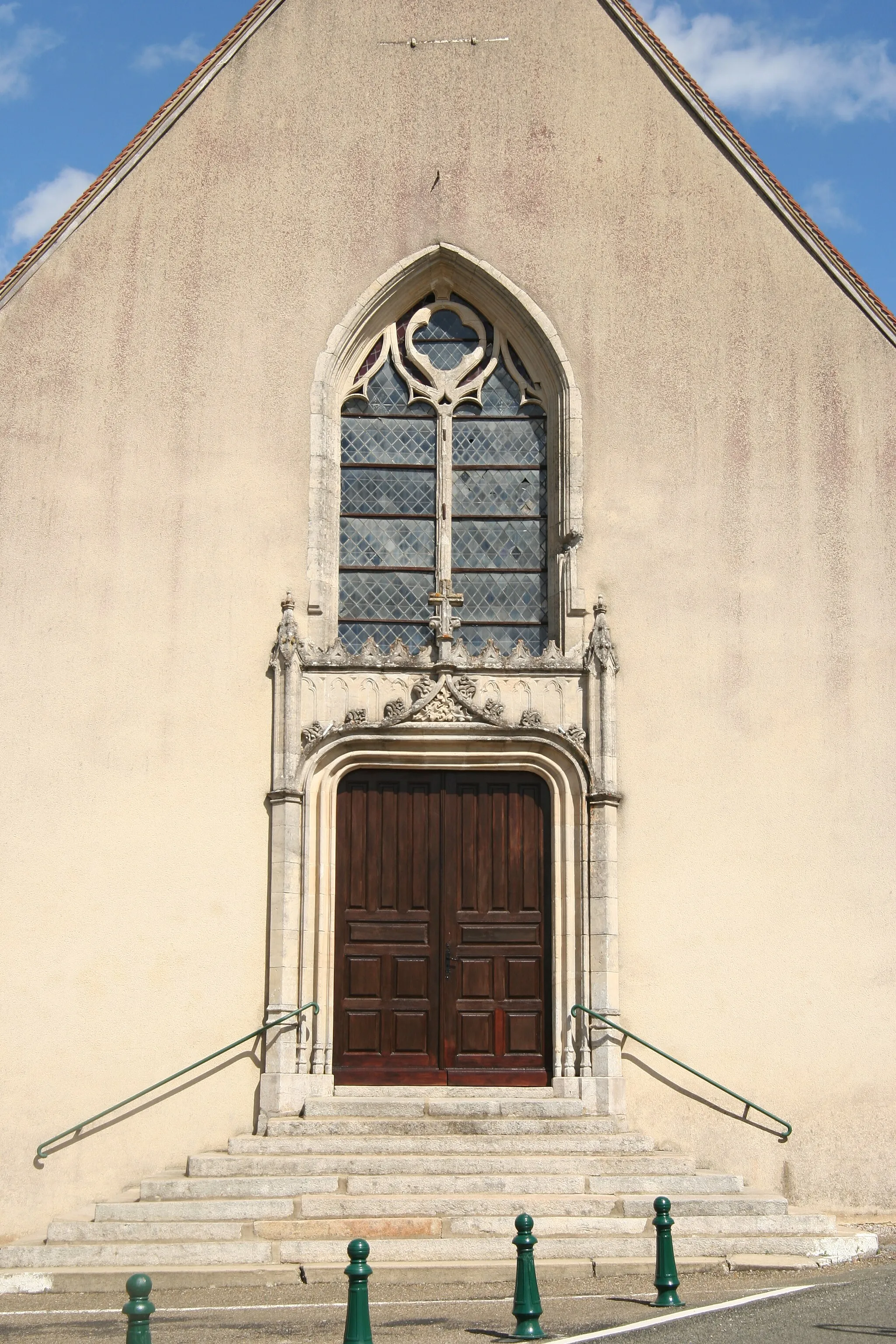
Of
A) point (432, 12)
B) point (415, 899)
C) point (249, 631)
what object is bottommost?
point (415, 899)

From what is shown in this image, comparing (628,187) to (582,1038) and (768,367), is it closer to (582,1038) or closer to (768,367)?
(768,367)

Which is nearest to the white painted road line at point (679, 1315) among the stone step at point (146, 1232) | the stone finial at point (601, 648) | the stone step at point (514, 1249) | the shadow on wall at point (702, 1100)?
the stone step at point (514, 1249)

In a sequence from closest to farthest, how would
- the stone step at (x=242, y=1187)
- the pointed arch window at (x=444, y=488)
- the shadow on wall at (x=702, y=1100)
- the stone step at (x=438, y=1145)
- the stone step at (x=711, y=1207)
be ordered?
the stone step at (x=711, y=1207), the stone step at (x=242, y=1187), the stone step at (x=438, y=1145), the shadow on wall at (x=702, y=1100), the pointed arch window at (x=444, y=488)

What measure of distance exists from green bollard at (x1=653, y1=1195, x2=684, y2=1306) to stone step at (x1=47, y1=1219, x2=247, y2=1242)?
281 cm

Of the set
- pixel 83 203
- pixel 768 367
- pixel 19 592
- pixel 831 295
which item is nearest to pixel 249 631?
pixel 19 592

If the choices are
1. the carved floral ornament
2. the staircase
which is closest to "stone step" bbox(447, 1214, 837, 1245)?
the staircase

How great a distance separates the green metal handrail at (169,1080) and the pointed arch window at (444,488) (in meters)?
3.17

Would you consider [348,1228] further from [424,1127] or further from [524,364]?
[524,364]

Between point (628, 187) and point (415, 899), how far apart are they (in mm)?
6544

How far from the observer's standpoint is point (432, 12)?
44.6 feet

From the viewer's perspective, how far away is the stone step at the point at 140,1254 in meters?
9.43

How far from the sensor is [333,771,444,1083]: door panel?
11922 millimetres

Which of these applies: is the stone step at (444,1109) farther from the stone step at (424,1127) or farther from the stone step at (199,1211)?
the stone step at (199,1211)

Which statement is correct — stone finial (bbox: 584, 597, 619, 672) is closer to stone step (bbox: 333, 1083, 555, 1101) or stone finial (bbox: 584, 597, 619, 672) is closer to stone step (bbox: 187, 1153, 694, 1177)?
stone step (bbox: 333, 1083, 555, 1101)
